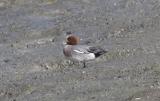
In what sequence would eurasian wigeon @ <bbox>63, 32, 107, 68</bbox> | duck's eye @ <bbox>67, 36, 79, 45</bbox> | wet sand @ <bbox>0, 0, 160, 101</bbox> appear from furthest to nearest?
duck's eye @ <bbox>67, 36, 79, 45</bbox>, eurasian wigeon @ <bbox>63, 32, 107, 68</bbox>, wet sand @ <bbox>0, 0, 160, 101</bbox>

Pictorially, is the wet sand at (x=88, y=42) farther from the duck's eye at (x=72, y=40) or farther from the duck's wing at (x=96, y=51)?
the duck's eye at (x=72, y=40)

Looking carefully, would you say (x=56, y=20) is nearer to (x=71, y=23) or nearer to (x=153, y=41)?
(x=71, y=23)

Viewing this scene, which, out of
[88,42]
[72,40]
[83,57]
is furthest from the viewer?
[88,42]

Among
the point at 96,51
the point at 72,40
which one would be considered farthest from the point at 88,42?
the point at 96,51

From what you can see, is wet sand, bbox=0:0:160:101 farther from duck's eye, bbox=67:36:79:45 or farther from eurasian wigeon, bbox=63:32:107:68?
duck's eye, bbox=67:36:79:45

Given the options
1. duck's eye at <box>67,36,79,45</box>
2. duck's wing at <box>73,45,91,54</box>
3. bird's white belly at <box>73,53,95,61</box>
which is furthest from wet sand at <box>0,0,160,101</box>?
duck's eye at <box>67,36,79,45</box>

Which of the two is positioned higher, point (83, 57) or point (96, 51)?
point (96, 51)

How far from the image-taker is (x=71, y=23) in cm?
2480

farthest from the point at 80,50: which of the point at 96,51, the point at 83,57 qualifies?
the point at 96,51

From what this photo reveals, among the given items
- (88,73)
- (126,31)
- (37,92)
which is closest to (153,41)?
(126,31)

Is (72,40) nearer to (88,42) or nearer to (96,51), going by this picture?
(96,51)

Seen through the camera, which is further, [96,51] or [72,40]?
[72,40]

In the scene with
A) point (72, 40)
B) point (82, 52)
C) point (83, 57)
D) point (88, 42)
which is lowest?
point (88, 42)

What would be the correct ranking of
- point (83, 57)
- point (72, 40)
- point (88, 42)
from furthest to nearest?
point (88, 42)
point (72, 40)
point (83, 57)
